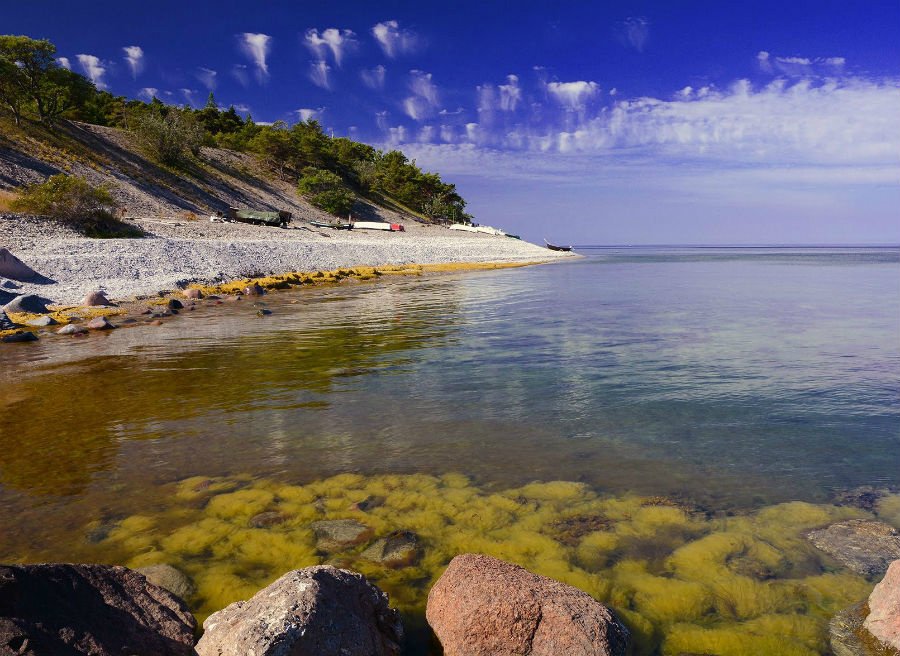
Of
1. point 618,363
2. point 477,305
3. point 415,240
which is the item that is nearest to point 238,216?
point 415,240

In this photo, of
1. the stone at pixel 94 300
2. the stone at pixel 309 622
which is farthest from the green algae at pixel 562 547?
the stone at pixel 94 300

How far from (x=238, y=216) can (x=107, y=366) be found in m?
44.6

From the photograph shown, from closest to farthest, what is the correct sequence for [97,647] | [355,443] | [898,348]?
1. [97,647]
2. [355,443]
3. [898,348]

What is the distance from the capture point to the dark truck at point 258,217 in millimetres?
54312

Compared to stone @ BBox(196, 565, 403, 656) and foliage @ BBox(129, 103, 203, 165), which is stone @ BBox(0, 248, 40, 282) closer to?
stone @ BBox(196, 565, 403, 656)

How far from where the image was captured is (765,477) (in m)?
6.90

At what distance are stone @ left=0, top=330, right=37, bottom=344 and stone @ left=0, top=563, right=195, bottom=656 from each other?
15974mm

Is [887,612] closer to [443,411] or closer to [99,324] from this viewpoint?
[443,411]

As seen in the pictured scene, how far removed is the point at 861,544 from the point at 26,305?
24576mm

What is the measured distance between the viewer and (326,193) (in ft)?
255

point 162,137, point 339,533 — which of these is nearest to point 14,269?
point 339,533

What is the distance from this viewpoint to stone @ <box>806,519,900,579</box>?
5027mm

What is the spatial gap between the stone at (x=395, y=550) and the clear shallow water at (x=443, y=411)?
1.09 m

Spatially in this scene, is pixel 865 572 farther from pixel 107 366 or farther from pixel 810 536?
pixel 107 366
